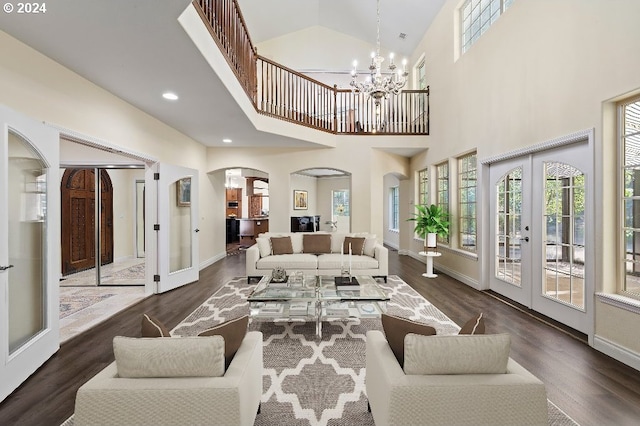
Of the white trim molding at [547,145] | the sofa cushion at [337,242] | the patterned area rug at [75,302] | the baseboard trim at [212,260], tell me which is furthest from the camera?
the baseboard trim at [212,260]

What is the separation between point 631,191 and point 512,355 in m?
1.73

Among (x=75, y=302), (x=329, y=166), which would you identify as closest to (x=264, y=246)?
(x=329, y=166)

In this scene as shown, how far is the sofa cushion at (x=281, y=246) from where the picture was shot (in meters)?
5.46

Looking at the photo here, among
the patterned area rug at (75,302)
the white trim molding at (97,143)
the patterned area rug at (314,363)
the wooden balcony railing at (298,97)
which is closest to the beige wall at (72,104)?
the white trim molding at (97,143)

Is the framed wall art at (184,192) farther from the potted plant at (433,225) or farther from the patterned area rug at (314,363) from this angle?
the potted plant at (433,225)

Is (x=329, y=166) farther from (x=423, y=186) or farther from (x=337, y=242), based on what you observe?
(x=423, y=186)

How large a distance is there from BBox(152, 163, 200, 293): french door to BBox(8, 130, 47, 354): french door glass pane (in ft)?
6.76

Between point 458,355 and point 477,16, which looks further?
point 477,16

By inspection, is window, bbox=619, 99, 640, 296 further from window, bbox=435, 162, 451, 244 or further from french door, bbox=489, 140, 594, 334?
window, bbox=435, 162, 451, 244

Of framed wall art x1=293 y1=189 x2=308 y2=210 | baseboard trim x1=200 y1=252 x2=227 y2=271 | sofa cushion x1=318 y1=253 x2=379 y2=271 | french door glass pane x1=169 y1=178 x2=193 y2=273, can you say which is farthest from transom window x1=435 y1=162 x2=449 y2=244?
framed wall art x1=293 y1=189 x2=308 y2=210

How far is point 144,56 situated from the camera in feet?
9.05

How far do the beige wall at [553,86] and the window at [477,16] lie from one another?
0.58ft

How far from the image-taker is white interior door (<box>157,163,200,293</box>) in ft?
15.8

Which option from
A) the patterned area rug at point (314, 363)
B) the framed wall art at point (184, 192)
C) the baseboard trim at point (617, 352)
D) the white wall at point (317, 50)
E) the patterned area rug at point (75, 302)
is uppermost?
the white wall at point (317, 50)
